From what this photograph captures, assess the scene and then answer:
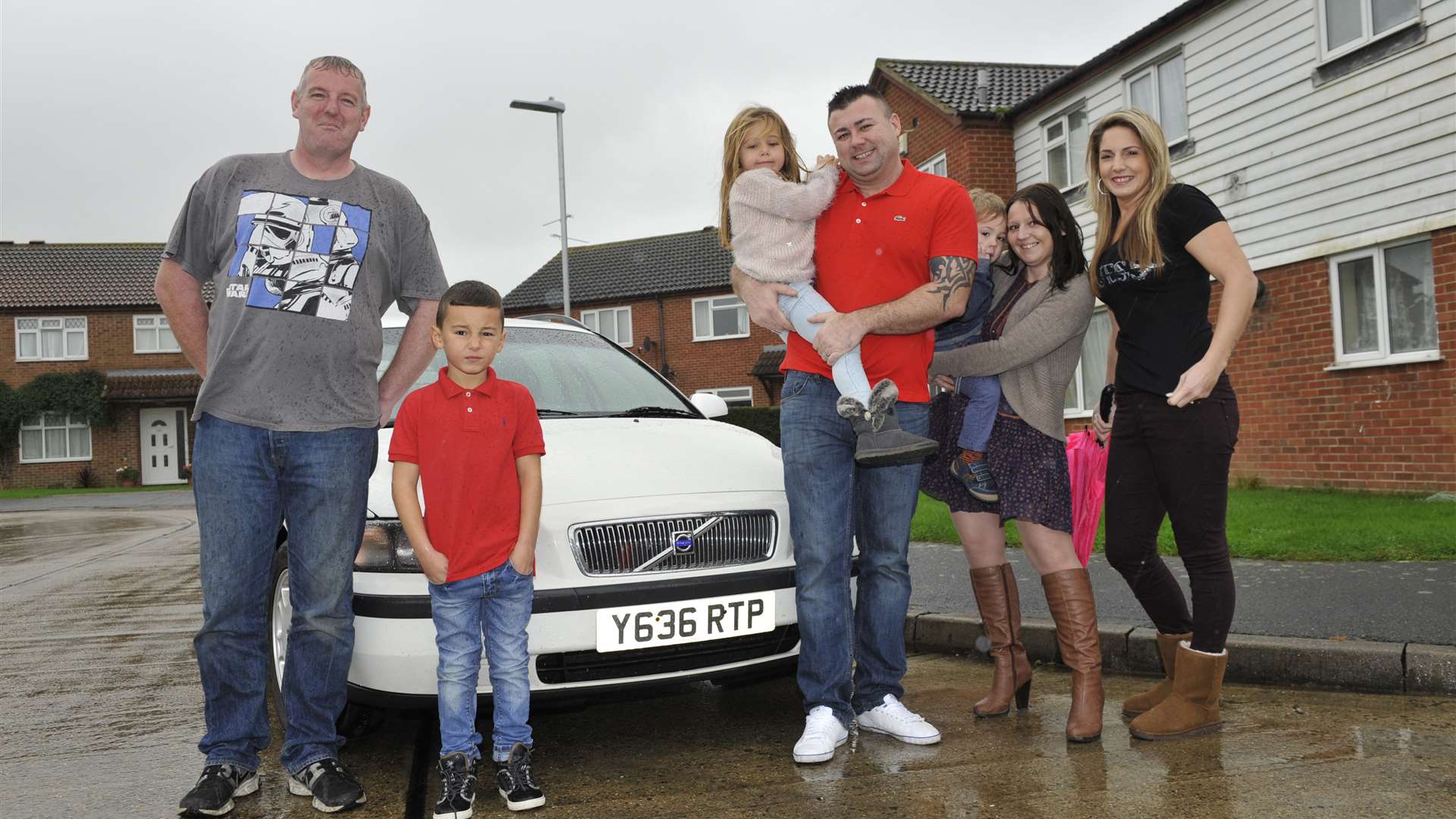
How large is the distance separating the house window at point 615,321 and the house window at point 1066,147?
1953 cm

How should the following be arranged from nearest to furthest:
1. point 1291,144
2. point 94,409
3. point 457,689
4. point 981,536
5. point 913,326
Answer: point 457,689 < point 913,326 < point 981,536 < point 1291,144 < point 94,409

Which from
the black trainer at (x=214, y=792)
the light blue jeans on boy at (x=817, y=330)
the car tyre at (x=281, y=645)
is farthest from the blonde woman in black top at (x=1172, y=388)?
the black trainer at (x=214, y=792)

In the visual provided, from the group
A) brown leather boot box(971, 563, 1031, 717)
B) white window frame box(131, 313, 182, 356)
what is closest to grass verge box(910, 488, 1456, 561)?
brown leather boot box(971, 563, 1031, 717)

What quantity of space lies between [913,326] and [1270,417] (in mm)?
9921

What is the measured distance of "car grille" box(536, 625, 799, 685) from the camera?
3.41 meters

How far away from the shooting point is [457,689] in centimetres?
322

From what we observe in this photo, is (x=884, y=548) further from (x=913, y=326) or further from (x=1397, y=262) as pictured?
(x=1397, y=262)

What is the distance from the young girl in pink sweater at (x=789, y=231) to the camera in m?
3.50

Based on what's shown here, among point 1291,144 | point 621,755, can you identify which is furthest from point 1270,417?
point 621,755

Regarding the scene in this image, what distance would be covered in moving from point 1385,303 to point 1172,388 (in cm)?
840

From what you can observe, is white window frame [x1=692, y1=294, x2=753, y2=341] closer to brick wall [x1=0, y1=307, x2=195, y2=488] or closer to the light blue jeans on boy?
brick wall [x1=0, y1=307, x2=195, y2=488]

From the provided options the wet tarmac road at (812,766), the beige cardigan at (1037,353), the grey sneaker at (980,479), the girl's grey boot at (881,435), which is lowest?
the wet tarmac road at (812,766)

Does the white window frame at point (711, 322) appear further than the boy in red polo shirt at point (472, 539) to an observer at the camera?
Yes

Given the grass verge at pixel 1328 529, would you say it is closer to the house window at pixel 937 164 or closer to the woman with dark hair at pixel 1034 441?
the woman with dark hair at pixel 1034 441
